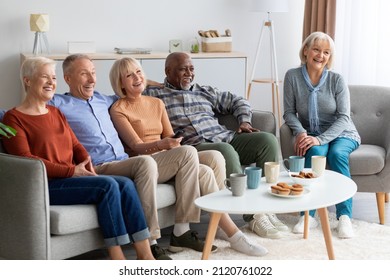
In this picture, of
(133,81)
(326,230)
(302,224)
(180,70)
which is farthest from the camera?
(180,70)

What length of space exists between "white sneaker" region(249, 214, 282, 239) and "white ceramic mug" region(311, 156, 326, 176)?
18.7 inches

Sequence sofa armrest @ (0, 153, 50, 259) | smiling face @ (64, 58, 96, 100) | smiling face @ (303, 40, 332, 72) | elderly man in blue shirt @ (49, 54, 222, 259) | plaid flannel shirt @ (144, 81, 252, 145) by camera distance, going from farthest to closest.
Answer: smiling face @ (303, 40, 332, 72) < plaid flannel shirt @ (144, 81, 252, 145) < smiling face @ (64, 58, 96, 100) < elderly man in blue shirt @ (49, 54, 222, 259) < sofa armrest @ (0, 153, 50, 259)

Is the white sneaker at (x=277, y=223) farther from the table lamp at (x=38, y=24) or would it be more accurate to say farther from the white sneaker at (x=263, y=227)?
the table lamp at (x=38, y=24)

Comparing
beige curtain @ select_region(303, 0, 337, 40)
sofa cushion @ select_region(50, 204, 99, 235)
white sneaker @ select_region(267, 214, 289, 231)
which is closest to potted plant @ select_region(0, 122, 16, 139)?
sofa cushion @ select_region(50, 204, 99, 235)

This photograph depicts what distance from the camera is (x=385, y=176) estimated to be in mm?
4531

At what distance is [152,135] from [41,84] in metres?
0.85

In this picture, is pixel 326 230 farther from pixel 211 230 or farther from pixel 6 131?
pixel 6 131

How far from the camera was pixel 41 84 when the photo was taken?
3686 millimetres

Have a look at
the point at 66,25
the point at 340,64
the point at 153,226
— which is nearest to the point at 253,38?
the point at 340,64

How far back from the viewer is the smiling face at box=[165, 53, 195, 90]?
15.1 ft

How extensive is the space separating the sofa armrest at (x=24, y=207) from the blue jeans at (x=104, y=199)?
0.24m

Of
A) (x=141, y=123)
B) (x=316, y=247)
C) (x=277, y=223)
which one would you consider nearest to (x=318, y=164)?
(x=316, y=247)

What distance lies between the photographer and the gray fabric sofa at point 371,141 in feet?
14.9

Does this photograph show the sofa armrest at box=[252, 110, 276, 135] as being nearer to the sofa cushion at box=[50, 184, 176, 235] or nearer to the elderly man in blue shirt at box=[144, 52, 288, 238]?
the elderly man in blue shirt at box=[144, 52, 288, 238]
